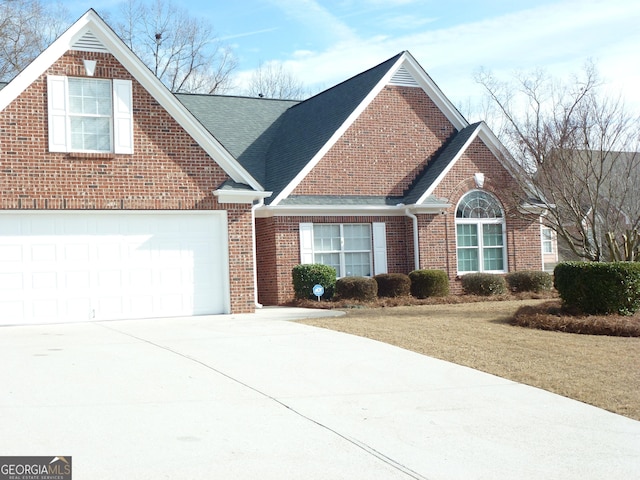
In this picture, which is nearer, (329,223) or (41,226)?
(41,226)

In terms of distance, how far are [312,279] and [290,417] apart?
1277cm


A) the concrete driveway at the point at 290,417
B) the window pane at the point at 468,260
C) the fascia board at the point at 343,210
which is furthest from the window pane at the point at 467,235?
the concrete driveway at the point at 290,417

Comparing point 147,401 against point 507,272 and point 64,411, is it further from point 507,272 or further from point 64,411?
point 507,272

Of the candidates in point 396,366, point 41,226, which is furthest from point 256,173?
point 396,366

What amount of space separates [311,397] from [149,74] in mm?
10300

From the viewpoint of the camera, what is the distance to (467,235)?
2367 cm

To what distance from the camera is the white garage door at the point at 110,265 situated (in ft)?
52.0

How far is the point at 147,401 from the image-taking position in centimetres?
836

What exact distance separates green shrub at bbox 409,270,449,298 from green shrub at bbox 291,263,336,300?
2.44 meters

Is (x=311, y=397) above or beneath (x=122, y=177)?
beneath

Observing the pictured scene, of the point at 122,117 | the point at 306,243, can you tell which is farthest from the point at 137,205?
the point at 306,243

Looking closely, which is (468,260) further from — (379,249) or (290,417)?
(290,417)

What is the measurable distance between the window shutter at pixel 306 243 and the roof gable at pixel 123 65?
14.0 feet

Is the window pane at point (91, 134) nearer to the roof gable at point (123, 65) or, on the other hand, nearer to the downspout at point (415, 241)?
the roof gable at point (123, 65)
